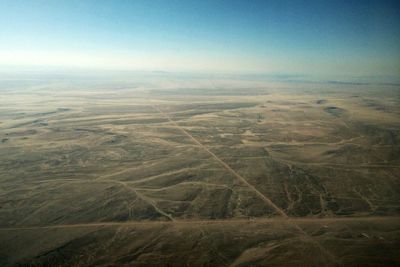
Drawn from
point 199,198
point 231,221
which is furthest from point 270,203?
point 199,198

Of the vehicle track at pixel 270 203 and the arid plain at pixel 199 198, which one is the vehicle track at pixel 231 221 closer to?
the arid plain at pixel 199 198

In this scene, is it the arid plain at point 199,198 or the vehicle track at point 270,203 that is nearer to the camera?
the vehicle track at point 270,203

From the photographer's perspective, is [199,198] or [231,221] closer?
[231,221]

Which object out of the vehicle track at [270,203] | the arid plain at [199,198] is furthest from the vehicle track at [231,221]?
the vehicle track at [270,203]

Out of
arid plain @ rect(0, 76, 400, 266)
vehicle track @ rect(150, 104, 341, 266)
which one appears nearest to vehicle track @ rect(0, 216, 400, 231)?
arid plain @ rect(0, 76, 400, 266)

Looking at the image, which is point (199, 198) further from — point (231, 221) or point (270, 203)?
point (270, 203)

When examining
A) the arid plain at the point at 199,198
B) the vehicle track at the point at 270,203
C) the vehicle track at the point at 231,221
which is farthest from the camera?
the vehicle track at the point at 231,221

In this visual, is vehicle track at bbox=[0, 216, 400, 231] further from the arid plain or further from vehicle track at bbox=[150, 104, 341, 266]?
vehicle track at bbox=[150, 104, 341, 266]

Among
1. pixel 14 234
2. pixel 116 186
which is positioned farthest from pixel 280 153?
pixel 14 234

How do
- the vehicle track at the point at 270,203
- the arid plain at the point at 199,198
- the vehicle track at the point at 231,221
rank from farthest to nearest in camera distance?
the vehicle track at the point at 231,221 → the arid plain at the point at 199,198 → the vehicle track at the point at 270,203
